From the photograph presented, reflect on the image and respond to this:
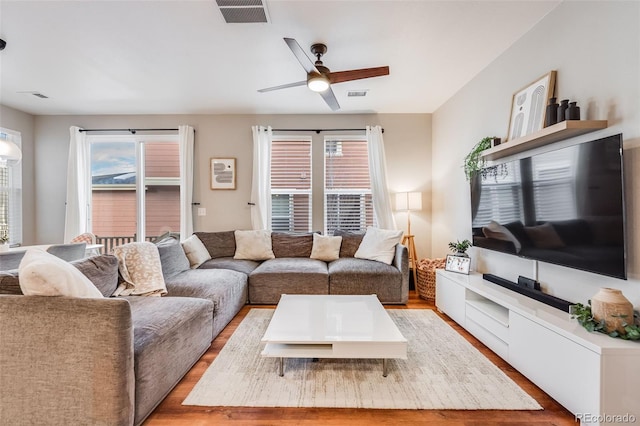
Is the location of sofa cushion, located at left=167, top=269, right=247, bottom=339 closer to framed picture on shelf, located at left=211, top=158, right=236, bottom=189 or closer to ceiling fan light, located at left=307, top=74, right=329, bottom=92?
framed picture on shelf, located at left=211, top=158, right=236, bottom=189

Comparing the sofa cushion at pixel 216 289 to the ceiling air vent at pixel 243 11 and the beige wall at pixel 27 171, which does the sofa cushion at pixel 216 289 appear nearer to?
the ceiling air vent at pixel 243 11

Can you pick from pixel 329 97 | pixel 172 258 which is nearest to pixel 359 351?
pixel 172 258

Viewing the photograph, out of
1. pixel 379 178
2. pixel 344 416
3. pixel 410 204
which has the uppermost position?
pixel 379 178

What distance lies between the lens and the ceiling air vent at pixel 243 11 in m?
1.92

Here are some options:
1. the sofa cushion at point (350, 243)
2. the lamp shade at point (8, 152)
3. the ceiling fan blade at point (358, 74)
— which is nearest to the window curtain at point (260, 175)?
the sofa cushion at point (350, 243)

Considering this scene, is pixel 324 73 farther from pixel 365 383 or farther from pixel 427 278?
pixel 427 278

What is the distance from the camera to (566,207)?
5.79ft

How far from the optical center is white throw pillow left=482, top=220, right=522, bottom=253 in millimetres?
2244

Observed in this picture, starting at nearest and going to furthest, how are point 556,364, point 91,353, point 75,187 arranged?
point 91,353
point 556,364
point 75,187

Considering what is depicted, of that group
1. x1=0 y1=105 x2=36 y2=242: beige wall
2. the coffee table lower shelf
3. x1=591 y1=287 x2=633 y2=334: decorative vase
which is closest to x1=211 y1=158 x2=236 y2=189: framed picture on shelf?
x1=0 y1=105 x2=36 y2=242: beige wall

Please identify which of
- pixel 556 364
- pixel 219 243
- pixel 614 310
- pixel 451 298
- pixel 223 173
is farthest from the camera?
pixel 223 173

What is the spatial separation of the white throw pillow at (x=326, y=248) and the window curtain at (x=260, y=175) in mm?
890

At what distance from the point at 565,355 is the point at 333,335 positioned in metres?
1.28

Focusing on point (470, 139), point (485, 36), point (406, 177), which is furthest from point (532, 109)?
point (406, 177)
